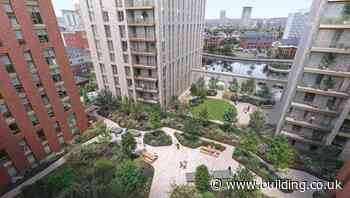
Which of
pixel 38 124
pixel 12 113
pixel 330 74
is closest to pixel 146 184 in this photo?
pixel 38 124

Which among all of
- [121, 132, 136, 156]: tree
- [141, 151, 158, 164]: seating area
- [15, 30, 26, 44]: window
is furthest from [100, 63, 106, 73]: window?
[141, 151, 158, 164]: seating area

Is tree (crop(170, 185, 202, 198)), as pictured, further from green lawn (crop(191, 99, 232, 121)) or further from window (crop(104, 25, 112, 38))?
window (crop(104, 25, 112, 38))

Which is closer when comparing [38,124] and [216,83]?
[38,124]

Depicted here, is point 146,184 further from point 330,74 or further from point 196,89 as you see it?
point 196,89

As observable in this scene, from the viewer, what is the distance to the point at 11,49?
738 inches

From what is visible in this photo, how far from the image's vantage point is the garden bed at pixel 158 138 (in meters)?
28.7

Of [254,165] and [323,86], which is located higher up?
[323,86]

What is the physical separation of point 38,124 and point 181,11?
35.8 metres

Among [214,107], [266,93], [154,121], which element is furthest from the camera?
[266,93]

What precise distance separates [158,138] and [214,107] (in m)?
19.4

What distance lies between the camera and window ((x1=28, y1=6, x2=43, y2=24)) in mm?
19825

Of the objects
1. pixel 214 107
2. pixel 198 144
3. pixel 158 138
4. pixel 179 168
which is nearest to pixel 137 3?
pixel 158 138

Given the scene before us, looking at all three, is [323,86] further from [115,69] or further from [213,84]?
[115,69]

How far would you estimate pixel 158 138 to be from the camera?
97.6ft
